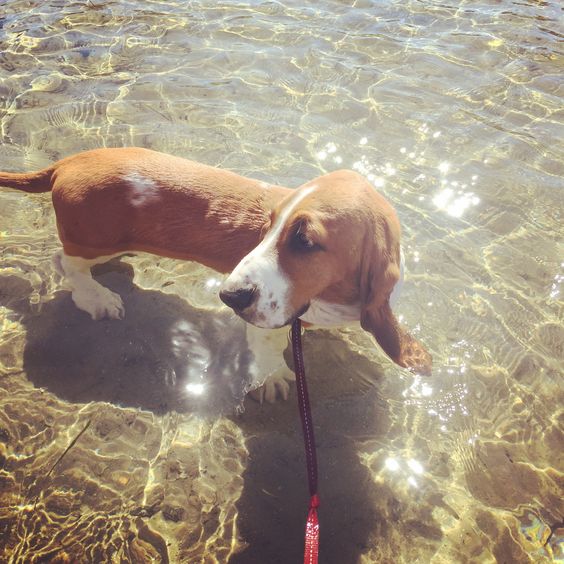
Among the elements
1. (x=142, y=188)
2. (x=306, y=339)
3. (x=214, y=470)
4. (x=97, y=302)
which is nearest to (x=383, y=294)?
(x=306, y=339)

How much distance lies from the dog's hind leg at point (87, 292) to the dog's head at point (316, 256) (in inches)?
57.0

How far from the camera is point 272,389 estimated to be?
2645 millimetres

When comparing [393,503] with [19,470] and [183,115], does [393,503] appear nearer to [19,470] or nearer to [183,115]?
[19,470]

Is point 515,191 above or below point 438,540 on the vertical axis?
above

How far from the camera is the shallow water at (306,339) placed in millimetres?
2143

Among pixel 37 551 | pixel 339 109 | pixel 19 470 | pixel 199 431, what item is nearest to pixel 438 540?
pixel 199 431

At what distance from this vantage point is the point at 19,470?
7.36 feet

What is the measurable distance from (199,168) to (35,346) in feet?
5.08

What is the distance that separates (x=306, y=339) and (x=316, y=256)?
3.82 feet

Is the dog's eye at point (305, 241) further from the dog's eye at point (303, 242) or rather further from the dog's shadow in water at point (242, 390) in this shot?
the dog's shadow in water at point (242, 390)

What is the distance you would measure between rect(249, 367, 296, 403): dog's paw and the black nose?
36.4 inches

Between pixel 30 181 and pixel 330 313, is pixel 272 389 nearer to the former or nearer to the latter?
pixel 330 313

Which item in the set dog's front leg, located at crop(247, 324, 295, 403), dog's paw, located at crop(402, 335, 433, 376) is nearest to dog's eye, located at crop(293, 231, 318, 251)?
dog's paw, located at crop(402, 335, 433, 376)

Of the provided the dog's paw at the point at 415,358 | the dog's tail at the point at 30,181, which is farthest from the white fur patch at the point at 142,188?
the dog's paw at the point at 415,358
